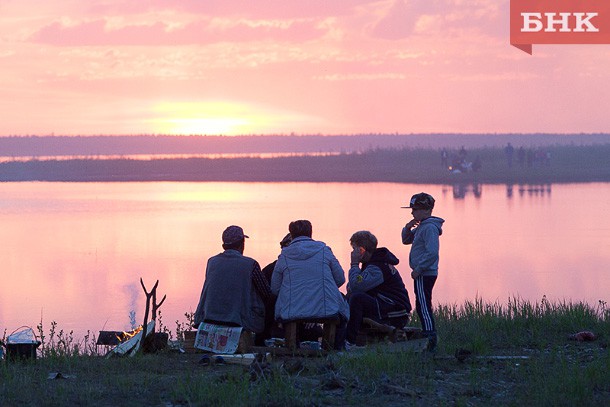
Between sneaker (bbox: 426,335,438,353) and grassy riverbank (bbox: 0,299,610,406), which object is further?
sneaker (bbox: 426,335,438,353)

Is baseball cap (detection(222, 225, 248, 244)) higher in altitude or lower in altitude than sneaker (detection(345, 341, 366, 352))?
higher

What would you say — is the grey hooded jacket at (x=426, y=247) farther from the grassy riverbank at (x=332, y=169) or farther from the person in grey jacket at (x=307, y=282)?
the grassy riverbank at (x=332, y=169)

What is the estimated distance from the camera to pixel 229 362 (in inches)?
365

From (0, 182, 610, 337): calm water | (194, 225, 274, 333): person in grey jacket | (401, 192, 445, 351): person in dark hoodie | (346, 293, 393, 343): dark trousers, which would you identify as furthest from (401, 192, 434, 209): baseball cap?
(0, 182, 610, 337): calm water

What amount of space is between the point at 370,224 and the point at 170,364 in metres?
21.9

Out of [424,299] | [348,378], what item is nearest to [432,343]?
[424,299]

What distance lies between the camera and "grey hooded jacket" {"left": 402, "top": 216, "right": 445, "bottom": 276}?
9.83 metres

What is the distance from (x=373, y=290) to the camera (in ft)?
34.2

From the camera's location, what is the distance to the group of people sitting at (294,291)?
9.91 meters

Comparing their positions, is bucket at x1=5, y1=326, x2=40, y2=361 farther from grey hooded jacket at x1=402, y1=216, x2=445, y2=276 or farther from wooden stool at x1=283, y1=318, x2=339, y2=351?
grey hooded jacket at x1=402, y1=216, x2=445, y2=276

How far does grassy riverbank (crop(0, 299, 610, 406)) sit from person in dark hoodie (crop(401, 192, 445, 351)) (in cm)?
34

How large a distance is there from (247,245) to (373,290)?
48.2 feet

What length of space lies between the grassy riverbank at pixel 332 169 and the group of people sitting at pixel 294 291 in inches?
1890

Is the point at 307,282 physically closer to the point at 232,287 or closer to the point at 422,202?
the point at 232,287
